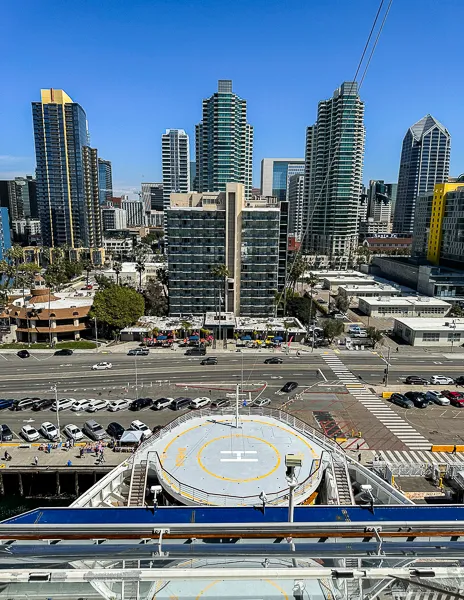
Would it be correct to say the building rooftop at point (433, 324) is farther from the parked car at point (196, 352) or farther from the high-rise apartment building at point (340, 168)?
the high-rise apartment building at point (340, 168)

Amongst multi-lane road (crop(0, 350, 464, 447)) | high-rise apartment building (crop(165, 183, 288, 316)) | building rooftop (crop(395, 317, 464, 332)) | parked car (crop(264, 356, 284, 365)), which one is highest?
high-rise apartment building (crop(165, 183, 288, 316))

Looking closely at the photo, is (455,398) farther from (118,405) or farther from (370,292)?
(370,292)

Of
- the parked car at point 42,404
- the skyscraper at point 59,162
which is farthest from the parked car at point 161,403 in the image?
the skyscraper at point 59,162

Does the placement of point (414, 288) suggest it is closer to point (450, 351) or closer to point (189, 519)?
point (450, 351)

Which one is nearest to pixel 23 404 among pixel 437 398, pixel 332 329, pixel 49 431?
pixel 49 431

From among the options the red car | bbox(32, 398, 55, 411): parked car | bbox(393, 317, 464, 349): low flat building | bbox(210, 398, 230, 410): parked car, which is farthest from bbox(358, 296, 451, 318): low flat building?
bbox(32, 398, 55, 411): parked car

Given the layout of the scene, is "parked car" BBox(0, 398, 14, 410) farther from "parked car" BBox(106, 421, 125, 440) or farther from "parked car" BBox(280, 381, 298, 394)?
"parked car" BBox(280, 381, 298, 394)

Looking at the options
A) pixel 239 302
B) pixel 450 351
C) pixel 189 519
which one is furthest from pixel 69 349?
pixel 450 351
